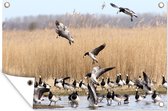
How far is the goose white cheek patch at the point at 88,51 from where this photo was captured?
8.46ft

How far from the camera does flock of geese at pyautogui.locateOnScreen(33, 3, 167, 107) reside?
2.58 metres

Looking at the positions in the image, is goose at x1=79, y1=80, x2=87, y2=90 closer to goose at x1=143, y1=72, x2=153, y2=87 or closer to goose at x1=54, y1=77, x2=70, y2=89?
goose at x1=54, y1=77, x2=70, y2=89

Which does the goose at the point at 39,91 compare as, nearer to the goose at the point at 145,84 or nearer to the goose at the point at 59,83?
the goose at the point at 59,83

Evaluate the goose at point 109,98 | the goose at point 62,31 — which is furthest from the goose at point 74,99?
the goose at point 62,31

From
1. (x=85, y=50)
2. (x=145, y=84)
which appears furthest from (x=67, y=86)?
(x=145, y=84)

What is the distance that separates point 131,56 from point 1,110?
50 cm

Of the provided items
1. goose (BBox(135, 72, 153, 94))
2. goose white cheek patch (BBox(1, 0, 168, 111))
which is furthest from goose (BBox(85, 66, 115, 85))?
goose (BBox(135, 72, 153, 94))

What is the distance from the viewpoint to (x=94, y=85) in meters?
2.59

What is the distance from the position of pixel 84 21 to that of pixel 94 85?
23 cm

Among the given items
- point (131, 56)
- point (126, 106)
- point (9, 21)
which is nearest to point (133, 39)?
point (131, 56)

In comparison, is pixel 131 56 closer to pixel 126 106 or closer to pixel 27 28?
pixel 126 106

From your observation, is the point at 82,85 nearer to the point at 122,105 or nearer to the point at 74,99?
the point at 74,99

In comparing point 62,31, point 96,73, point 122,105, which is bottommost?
point 122,105

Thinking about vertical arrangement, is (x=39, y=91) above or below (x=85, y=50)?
below
